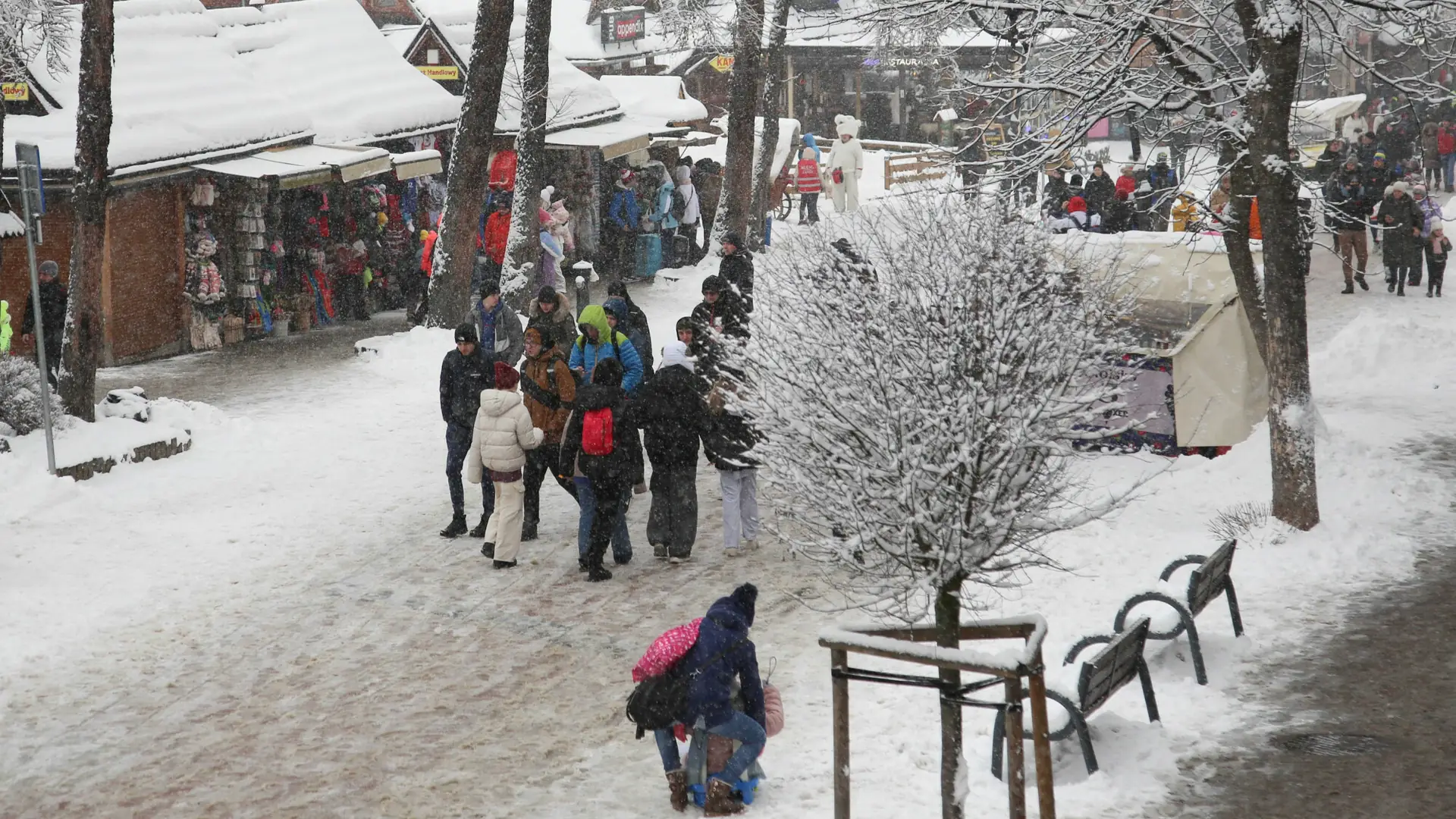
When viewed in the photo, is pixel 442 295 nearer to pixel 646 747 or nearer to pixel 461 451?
pixel 461 451

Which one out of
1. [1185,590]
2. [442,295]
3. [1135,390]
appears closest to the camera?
[1185,590]

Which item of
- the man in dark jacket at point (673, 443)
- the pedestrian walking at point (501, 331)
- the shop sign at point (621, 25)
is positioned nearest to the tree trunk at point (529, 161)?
the pedestrian walking at point (501, 331)

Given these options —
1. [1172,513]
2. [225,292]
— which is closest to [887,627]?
[1172,513]

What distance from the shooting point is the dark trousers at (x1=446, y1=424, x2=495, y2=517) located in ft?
40.4

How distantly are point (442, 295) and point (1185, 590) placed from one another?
496 inches

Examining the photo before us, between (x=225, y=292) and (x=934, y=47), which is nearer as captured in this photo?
(x=225, y=292)

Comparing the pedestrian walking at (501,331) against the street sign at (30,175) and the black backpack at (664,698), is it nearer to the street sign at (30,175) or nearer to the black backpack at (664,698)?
the street sign at (30,175)

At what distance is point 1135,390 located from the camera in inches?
559

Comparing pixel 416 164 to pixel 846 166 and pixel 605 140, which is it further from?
pixel 846 166

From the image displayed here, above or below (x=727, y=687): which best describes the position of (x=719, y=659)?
above

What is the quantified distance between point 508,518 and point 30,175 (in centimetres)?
523

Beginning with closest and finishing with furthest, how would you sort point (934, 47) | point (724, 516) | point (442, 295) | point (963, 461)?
point (963, 461) < point (724, 516) < point (442, 295) < point (934, 47)

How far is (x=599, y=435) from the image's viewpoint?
11.1 metres

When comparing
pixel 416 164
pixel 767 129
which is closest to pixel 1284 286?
pixel 416 164
